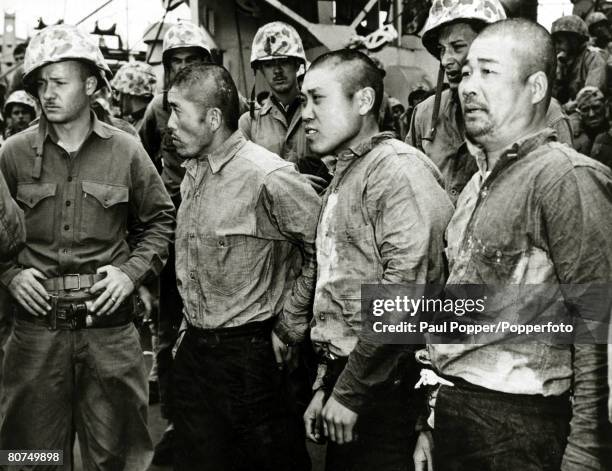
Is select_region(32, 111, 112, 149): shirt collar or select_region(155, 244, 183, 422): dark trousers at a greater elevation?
select_region(32, 111, 112, 149): shirt collar

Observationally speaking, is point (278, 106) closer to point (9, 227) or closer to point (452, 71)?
point (452, 71)

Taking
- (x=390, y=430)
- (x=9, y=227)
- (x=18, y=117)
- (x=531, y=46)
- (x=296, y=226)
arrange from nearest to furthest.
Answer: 1. (x=531, y=46)
2. (x=390, y=430)
3. (x=9, y=227)
4. (x=296, y=226)
5. (x=18, y=117)

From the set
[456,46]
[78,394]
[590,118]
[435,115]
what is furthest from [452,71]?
[590,118]

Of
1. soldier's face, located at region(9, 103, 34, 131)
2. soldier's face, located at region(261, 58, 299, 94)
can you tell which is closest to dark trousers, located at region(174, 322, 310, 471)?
soldier's face, located at region(261, 58, 299, 94)

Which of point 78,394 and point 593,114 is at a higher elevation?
point 593,114

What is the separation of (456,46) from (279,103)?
5.79ft

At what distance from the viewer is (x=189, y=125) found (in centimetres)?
348

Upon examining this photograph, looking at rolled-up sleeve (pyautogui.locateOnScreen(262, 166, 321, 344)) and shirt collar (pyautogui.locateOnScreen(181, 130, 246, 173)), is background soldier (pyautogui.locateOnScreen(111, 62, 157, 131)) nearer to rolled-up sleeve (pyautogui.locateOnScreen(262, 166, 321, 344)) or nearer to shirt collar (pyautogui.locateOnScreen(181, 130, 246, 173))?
shirt collar (pyautogui.locateOnScreen(181, 130, 246, 173))

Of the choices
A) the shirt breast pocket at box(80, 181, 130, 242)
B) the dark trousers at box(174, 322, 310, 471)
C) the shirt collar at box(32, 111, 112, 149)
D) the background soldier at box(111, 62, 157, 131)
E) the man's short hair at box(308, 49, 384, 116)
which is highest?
the man's short hair at box(308, 49, 384, 116)

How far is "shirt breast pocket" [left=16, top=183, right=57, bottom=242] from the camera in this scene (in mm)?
3570

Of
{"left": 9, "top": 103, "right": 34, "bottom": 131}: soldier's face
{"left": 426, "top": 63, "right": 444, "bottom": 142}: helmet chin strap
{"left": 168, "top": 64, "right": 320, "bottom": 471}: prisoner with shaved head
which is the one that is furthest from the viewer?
{"left": 9, "top": 103, "right": 34, "bottom": 131}: soldier's face

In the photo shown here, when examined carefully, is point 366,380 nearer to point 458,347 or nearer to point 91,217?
point 458,347

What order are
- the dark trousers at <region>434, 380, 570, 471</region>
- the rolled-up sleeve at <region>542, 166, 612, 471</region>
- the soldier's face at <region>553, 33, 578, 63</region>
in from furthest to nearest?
the soldier's face at <region>553, 33, 578, 63</region> < the dark trousers at <region>434, 380, 570, 471</region> < the rolled-up sleeve at <region>542, 166, 612, 471</region>

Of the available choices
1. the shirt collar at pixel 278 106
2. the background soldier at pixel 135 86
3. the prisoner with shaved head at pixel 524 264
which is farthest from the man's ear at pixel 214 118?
the background soldier at pixel 135 86
